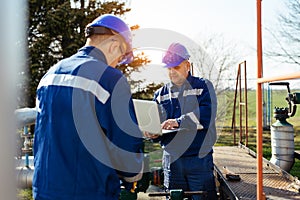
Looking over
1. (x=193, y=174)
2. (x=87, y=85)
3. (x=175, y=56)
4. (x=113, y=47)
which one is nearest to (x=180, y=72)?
(x=175, y=56)

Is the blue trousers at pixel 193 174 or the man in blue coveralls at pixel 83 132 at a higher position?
the man in blue coveralls at pixel 83 132

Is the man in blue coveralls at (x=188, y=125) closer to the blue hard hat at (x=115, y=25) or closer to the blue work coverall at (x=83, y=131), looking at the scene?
the blue hard hat at (x=115, y=25)

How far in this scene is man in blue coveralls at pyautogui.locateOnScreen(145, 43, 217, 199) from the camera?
3.57 m

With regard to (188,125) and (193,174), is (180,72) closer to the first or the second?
(188,125)

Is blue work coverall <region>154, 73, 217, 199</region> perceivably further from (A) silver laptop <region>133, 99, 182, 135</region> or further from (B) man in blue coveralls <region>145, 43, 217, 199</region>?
(A) silver laptop <region>133, 99, 182, 135</region>

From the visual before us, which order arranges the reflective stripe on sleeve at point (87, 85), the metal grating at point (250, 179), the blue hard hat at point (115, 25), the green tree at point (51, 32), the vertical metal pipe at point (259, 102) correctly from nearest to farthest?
the reflective stripe on sleeve at point (87, 85) → the blue hard hat at point (115, 25) → the vertical metal pipe at point (259, 102) → the metal grating at point (250, 179) → the green tree at point (51, 32)

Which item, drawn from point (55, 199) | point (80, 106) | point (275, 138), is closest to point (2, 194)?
point (55, 199)

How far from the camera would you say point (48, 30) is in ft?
38.8

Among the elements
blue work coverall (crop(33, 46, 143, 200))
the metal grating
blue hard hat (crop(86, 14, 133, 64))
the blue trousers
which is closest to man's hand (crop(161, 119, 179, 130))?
the blue trousers

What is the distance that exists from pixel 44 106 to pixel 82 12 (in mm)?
10768

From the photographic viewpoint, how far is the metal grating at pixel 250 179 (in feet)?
10.4

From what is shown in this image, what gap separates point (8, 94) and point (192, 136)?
7.09 feet

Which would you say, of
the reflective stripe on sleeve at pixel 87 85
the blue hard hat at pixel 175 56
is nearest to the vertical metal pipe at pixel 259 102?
the reflective stripe on sleeve at pixel 87 85

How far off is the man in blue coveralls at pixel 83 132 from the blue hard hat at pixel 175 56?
5.59 ft
